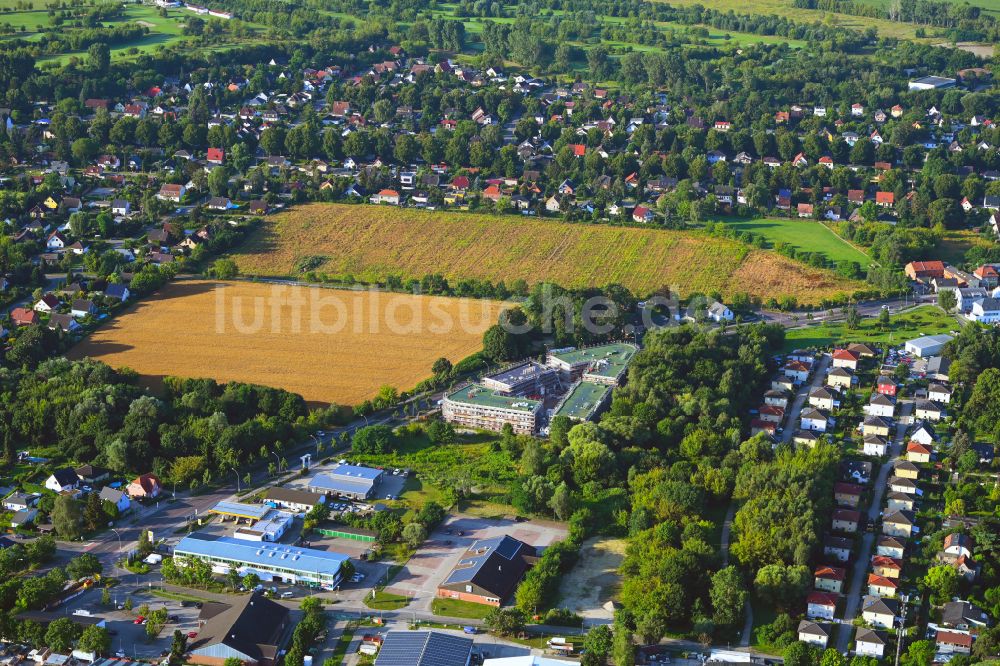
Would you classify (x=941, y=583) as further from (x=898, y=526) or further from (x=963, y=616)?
(x=898, y=526)

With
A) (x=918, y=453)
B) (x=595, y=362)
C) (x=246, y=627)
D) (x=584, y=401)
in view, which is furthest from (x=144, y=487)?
(x=918, y=453)

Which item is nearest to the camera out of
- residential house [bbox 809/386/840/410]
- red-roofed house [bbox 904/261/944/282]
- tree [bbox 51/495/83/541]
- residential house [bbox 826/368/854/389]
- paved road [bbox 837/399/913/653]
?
paved road [bbox 837/399/913/653]

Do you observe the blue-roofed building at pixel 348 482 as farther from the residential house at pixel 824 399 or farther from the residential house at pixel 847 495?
the residential house at pixel 824 399

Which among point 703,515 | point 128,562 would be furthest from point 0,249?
point 703,515

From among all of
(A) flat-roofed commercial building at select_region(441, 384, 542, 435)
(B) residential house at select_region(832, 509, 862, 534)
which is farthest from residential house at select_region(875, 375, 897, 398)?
(A) flat-roofed commercial building at select_region(441, 384, 542, 435)

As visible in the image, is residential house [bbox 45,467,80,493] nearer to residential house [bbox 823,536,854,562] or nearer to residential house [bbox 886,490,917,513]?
residential house [bbox 823,536,854,562]

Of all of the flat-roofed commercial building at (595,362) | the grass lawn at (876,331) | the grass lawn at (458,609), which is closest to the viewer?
the grass lawn at (458,609)

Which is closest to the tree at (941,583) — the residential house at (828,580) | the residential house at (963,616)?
the residential house at (963,616)
